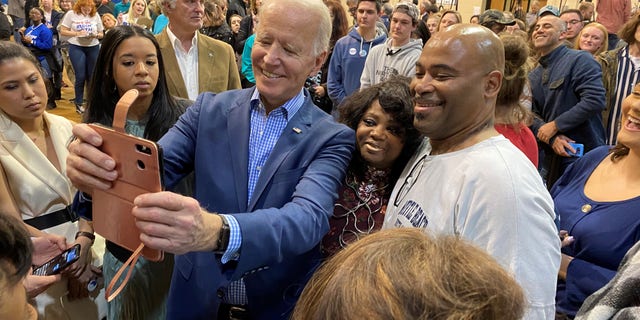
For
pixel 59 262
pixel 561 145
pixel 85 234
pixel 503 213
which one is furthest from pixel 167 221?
pixel 561 145

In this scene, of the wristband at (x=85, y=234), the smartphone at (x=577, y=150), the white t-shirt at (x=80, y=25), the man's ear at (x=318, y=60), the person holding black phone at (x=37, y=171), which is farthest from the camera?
the white t-shirt at (x=80, y=25)

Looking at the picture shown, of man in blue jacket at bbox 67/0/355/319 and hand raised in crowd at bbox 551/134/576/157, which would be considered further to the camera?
hand raised in crowd at bbox 551/134/576/157

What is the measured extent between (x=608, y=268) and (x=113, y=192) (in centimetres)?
162

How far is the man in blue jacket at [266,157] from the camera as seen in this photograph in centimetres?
130

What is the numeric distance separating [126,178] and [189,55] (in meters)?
2.25

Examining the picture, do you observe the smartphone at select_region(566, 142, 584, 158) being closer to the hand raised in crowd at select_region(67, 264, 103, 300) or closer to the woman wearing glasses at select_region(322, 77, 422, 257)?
the woman wearing glasses at select_region(322, 77, 422, 257)

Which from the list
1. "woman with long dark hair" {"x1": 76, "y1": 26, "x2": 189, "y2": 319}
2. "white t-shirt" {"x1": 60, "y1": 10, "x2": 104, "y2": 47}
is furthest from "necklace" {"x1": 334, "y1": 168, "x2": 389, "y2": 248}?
"white t-shirt" {"x1": 60, "y1": 10, "x2": 104, "y2": 47}

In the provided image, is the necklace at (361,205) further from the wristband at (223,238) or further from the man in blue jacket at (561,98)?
the man in blue jacket at (561,98)

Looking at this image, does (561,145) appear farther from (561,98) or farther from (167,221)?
(167,221)

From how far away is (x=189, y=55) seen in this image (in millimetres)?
3045

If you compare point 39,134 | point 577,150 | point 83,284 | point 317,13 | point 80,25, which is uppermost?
point 317,13

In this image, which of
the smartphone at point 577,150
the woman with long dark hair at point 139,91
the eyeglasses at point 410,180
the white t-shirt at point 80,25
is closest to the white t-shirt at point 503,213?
the eyeglasses at point 410,180

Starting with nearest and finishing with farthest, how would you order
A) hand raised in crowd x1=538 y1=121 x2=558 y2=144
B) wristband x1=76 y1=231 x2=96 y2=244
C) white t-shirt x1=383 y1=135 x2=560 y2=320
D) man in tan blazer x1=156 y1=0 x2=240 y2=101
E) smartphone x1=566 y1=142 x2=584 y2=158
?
white t-shirt x1=383 y1=135 x2=560 y2=320, wristband x1=76 y1=231 x2=96 y2=244, man in tan blazer x1=156 y1=0 x2=240 y2=101, smartphone x1=566 y1=142 x2=584 y2=158, hand raised in crowd x1=538 y1=121 x2=558 y2=144

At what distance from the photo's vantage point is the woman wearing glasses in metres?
1.54
